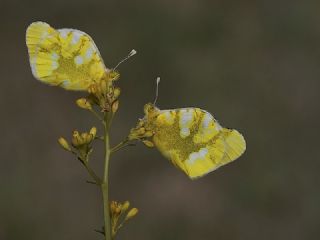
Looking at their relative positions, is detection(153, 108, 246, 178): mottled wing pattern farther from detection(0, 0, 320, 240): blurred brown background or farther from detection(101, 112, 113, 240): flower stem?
detection(0, 0, 320, 240): blurred brown background

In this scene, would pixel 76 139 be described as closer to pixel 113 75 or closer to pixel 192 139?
pixel 113 75

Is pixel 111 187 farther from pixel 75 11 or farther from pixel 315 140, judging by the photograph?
pixel 75 11

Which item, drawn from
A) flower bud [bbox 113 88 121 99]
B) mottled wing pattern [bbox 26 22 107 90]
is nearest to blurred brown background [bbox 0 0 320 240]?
mottled wing pattern [bbox 26 22 107 90]

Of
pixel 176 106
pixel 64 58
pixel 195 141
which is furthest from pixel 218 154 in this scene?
pixel 176 106

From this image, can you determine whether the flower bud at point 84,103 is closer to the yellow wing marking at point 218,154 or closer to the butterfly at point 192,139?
the butterfly at point 192,139

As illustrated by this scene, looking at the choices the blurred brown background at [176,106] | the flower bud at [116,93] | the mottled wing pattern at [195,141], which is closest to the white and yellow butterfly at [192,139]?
the mottled wing pattern at [195,141]

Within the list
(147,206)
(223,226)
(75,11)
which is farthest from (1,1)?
(223,226)
